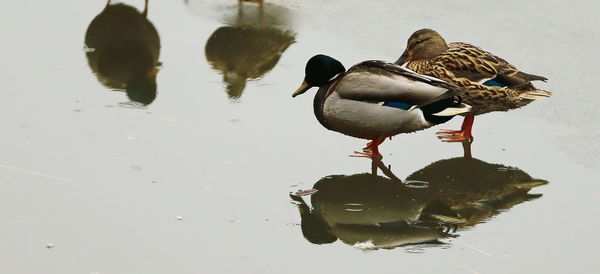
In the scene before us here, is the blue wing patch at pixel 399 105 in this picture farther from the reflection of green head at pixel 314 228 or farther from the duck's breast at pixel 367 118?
the reflection of green head at pixel 314 228

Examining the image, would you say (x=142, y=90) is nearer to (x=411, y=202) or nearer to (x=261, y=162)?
(x=261, y=162)

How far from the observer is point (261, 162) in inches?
213

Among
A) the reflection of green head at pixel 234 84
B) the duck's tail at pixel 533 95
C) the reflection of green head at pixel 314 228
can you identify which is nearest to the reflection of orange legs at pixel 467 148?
the duck's tail at pixel 533 95

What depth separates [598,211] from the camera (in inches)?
198

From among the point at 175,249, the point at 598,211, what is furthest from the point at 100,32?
the point at 598,211

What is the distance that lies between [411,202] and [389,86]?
0.73 meters

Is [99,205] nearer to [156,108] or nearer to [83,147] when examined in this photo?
[83,147]

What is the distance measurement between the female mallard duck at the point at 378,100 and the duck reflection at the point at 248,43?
3.27 feet

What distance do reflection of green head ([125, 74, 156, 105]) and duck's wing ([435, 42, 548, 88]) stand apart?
177cm

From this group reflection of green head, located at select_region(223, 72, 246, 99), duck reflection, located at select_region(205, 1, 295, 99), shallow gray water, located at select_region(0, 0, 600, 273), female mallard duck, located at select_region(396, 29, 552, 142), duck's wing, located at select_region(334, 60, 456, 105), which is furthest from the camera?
duck reflection, located at select_region(205, 1, 295, 99)

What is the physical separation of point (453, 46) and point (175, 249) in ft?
8.57

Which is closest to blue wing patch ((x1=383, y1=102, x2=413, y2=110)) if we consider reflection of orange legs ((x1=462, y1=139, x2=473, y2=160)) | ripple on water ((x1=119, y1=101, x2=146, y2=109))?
reflection of orange legs ((x1=462, y1=139, x2=473, y2=160))

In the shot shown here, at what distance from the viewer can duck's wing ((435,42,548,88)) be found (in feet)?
19.7

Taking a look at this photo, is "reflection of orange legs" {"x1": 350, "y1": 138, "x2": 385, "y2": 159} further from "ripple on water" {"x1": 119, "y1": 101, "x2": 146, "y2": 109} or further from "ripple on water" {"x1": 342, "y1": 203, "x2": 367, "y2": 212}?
"ripple on water" {"x1": 119, "y1": 101, "x2": 146, "y2": 109}
